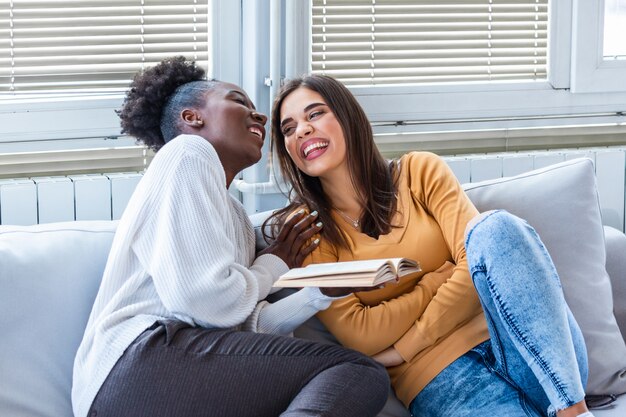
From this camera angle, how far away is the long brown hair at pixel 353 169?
78.7 inches

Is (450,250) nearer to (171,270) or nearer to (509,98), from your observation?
(171,270)

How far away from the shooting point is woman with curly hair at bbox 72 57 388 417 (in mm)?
1578

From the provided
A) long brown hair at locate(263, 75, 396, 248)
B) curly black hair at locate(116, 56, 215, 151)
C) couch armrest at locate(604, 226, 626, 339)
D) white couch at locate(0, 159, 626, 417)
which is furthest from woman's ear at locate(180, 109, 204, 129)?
couch armrest at locate(604, 226, 626, 339)

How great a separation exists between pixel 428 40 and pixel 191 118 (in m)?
0.91

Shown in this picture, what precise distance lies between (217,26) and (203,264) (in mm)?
950

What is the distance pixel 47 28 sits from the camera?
90.3 inches

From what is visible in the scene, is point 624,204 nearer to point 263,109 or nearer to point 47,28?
point 263,109

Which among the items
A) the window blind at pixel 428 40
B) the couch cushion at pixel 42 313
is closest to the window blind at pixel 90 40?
the window blind at pixel 428 40

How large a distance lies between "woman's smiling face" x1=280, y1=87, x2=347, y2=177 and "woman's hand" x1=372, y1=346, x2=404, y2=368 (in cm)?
42

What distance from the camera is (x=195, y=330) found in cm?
165

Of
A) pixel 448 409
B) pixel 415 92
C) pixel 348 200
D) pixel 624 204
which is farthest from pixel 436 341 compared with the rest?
pixel 624 204

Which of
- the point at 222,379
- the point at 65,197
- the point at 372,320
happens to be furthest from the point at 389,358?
the point at 65,197

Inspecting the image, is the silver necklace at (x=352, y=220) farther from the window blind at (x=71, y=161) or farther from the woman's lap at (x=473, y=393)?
the window blind at (x=71, y=161)

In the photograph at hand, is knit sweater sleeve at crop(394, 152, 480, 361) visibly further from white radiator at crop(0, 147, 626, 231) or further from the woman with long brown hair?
white radiator at crop(0, 147, 626, 231)
